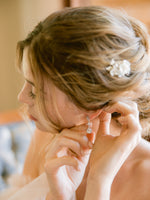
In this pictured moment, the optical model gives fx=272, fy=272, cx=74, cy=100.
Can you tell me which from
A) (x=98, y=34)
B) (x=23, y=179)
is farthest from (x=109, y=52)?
(x=23, y=179)

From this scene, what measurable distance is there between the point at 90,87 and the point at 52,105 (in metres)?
0.16

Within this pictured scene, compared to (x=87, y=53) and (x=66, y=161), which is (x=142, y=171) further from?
(x=87, y=53)

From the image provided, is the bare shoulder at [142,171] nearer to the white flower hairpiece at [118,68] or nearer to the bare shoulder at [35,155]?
the white flower hairpiece at [118,68]

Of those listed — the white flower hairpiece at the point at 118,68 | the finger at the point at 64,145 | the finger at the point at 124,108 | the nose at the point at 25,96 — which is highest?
the white flower hairpiece at the point at 118,68

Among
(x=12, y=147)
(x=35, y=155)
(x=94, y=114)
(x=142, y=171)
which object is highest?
(x=94, y=114)

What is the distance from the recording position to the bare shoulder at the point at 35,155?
1432mm

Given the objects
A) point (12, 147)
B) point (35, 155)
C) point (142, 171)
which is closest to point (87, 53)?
point (142, 171)

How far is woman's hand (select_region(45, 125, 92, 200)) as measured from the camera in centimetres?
92

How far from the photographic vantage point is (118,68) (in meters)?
0.79

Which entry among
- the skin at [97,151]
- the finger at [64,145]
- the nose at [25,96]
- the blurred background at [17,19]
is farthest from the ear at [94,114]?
the blurred background at [17,19]

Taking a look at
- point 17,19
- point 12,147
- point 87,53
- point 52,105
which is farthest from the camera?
point 17,19

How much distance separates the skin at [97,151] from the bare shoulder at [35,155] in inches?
14.5

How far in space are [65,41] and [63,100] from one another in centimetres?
19

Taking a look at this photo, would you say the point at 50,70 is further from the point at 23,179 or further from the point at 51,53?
the point at 23,179
